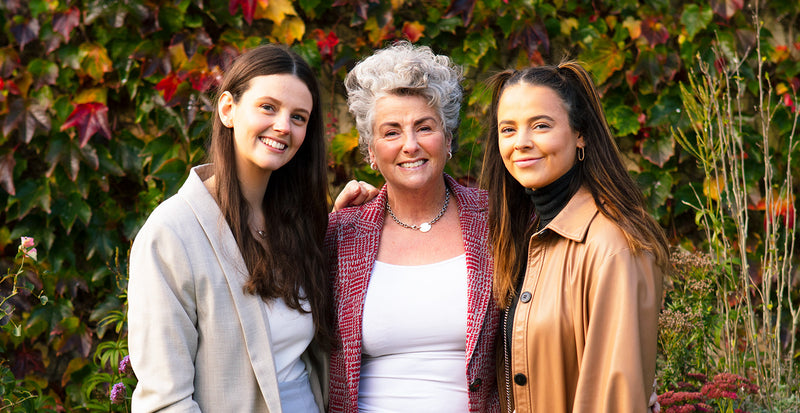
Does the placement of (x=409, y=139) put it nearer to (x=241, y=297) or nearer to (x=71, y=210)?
(x=241, y=297)

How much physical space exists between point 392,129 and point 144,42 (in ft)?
5.09

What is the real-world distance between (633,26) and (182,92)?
2.15 m

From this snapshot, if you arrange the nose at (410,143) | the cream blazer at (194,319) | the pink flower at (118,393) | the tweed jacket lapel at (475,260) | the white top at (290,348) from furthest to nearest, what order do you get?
1. the pink flower at (118,393)
2. the nose at (410,143)
3. the tweed jacket lapel at (475,260)
4. the white top at (290,348)
5. the cream blazer at (194,319)

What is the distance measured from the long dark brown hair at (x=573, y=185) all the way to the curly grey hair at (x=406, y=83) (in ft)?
0.69

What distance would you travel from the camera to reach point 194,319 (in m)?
1.83

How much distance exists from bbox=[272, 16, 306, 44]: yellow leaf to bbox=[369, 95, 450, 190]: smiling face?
1152mm

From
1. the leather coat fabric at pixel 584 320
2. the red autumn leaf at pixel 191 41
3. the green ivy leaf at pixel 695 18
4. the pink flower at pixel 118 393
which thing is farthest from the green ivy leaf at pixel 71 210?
the green ivy leaf at pixel 695 18

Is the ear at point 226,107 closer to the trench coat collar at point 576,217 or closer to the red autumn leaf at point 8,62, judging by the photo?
the trench coat collar at point 576,217

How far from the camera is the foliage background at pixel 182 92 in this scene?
124 inches

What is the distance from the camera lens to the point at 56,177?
3.18m

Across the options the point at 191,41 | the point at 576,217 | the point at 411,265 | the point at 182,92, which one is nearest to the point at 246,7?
the point at 191,41

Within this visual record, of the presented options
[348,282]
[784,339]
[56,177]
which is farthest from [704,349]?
[56,177]

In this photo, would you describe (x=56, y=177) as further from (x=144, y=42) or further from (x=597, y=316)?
(x=597, y=316)

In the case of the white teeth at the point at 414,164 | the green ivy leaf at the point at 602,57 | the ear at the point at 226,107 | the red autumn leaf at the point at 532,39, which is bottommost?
the white teeth at the point at 414,164
